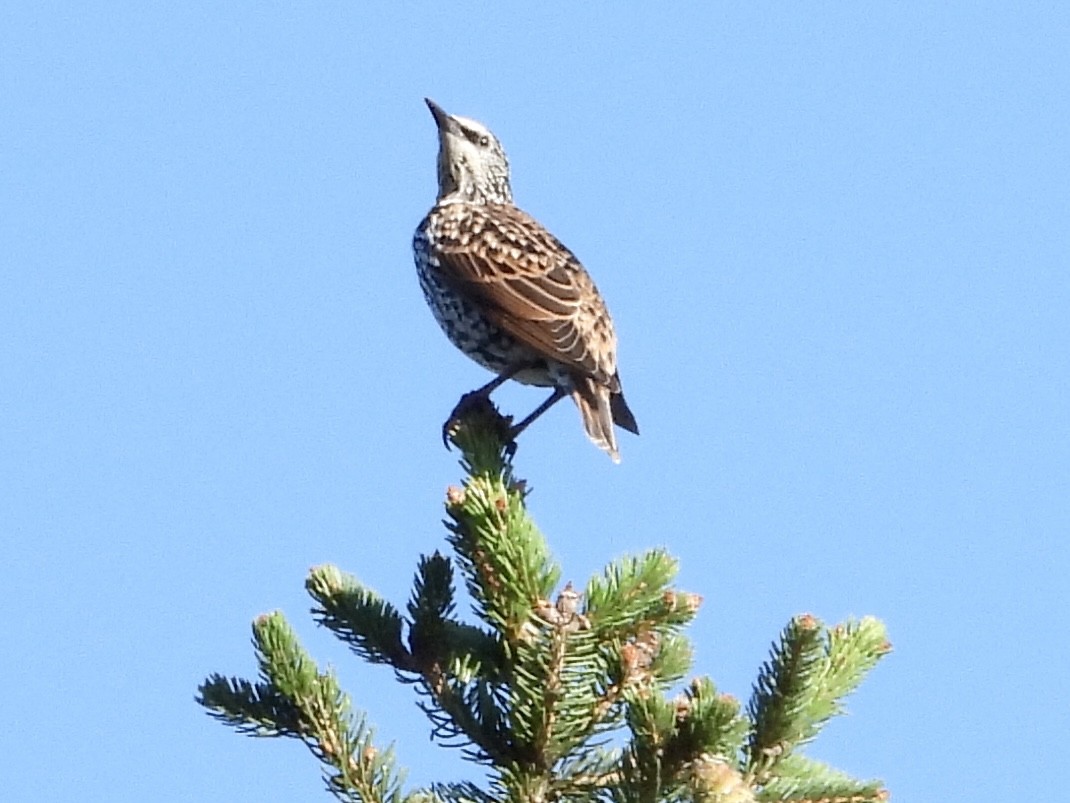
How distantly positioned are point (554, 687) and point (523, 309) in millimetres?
3514

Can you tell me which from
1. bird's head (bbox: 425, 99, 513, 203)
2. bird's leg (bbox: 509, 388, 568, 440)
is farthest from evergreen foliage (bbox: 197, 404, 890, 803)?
bird's head (bbox: 425, 99, 513, 203)

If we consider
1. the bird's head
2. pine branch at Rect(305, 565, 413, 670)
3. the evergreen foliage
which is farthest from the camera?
the bird's head

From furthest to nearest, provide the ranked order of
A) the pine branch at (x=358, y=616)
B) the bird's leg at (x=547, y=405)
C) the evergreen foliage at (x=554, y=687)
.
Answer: the bird's leg at (x=547, y=405)
the pine branch at (x=358, y=616)
the evergreen foliage at (x=554, y=687)

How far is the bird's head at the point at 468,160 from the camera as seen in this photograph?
8.69 metres

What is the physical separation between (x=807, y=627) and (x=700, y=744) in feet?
1.11

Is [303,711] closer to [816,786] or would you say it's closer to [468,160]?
[816,786]

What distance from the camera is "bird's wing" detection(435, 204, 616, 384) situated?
6.66 metres

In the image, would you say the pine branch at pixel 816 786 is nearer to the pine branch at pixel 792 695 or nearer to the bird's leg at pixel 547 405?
the pine branch at pixel 792 695

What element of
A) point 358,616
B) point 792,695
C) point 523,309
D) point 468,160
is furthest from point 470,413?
point 468,160

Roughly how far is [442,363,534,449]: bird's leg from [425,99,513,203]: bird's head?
1.89 metres

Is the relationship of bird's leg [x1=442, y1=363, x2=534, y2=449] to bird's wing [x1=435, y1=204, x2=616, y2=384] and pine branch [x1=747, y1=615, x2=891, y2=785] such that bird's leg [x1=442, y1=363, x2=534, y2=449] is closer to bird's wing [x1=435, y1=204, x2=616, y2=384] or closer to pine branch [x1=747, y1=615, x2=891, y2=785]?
bird's wing [x1=435, y1=204, x2=616, y2=384]

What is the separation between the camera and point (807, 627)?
11.1ft

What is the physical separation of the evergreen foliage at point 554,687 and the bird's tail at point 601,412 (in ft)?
8.45

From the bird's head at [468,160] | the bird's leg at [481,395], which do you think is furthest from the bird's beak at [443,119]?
the bird's leg at [481,395]
